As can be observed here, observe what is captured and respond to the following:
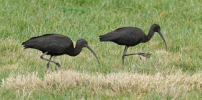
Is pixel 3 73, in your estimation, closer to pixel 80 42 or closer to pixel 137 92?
pixel 80 42

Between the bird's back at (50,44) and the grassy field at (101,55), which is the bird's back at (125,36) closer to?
the grassy field at (101,55)

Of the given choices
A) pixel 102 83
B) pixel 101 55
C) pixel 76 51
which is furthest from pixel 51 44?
pixel 101 55

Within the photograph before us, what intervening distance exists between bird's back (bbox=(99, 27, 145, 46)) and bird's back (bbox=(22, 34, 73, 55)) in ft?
2.46

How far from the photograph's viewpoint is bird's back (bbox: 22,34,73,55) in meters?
9.01

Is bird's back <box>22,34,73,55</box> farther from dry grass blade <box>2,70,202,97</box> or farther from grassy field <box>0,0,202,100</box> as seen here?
dry grass blade <box>2,70,202,97</box>

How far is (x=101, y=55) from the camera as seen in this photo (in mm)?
10594

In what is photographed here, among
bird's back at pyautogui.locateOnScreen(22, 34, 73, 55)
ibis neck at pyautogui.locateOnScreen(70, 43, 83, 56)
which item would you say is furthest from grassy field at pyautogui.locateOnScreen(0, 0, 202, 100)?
bird's back at pyautogui.locateOnScreen(22, 34, 73, 55)

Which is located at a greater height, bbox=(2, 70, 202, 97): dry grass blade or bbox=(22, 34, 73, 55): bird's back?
bbox=(22, 34, 73, 55): bird's back

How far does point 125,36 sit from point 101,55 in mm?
1063

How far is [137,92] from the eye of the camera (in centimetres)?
772

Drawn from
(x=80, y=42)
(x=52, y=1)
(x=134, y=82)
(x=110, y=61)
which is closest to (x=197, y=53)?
(x=110, y=61)

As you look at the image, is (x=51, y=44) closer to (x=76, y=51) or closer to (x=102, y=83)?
(x=76, y=51)

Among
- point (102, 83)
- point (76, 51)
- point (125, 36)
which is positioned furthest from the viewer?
point (125, 36)

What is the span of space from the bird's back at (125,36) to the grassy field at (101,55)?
43 cm
